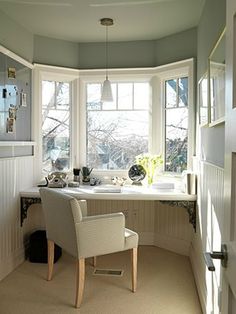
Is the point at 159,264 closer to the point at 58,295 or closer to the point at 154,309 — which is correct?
the point at 154,309

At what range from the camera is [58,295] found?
2.87 meters

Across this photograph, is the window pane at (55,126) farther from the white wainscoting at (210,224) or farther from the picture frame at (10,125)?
the white wainscoting at (210,224)

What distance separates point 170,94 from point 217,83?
6.27ft

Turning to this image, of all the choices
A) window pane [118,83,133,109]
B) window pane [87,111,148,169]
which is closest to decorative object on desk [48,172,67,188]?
window pane [87,111,148,169]

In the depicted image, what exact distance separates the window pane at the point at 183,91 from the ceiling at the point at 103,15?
0.54m

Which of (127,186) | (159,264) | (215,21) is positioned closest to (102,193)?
(127,186)

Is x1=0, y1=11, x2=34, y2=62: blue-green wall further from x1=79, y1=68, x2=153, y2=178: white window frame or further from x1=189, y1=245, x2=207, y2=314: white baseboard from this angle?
x1=189, y1=245, x2=207, y2=314: white baseboard

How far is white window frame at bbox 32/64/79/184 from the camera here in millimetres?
3959

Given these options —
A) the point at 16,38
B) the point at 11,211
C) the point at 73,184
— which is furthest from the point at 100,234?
the point at 16,38

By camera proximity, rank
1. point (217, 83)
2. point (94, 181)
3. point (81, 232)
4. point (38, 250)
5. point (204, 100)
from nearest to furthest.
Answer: point (217, 83) → point (81, 232) → point (204, 100) → point (38, 250) → point (94, 181)

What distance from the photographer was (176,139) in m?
4.02

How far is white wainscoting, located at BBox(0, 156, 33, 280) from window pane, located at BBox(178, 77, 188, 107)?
1842mm

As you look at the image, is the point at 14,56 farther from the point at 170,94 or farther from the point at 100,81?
the point at 170,94

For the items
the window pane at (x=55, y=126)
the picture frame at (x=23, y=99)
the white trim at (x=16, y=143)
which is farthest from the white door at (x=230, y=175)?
the window pane at (x=55, y=126)
